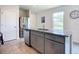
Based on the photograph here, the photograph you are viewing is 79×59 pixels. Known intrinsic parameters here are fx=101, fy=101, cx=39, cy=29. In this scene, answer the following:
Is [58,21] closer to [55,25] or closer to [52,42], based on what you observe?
[55,25]

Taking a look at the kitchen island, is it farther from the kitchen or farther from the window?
the window

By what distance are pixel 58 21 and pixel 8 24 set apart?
1253 millimetres

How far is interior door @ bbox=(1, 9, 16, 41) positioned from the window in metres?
1.02

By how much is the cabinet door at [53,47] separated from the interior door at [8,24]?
35.4 inches

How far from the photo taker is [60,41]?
2154 millimetres

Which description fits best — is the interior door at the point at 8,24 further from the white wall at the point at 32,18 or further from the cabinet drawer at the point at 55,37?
the cabinet drawer at the point at 55,37

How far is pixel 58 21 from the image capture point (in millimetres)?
2424

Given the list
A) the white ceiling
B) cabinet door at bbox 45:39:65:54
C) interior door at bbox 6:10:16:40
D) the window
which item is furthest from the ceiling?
cabinet door at bbox 45:39:65:54

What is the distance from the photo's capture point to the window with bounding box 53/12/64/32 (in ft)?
7.71

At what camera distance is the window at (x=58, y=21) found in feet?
7.71

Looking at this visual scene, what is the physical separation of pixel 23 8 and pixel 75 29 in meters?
1.35

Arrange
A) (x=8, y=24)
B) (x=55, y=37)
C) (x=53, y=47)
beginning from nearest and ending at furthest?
1. (x=55, y=37)
2. (x=53, y=47)
3. (x=8, y=24)

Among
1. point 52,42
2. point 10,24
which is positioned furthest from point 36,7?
point 52,42
